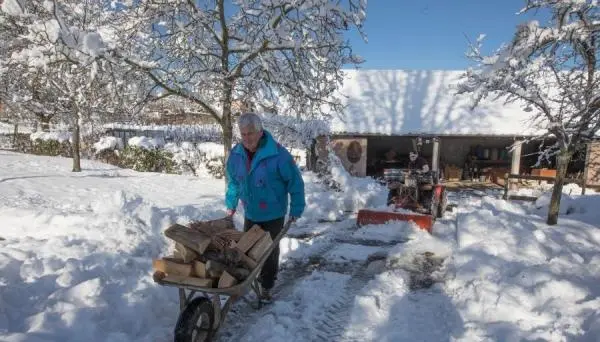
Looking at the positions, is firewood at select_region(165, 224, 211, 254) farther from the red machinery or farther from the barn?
the barn

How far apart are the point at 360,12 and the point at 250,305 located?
4510 mm

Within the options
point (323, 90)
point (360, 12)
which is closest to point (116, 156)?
point (323, 90)

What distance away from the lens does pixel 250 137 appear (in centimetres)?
364

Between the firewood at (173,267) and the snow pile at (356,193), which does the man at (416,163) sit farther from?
the firewood at (173,267)

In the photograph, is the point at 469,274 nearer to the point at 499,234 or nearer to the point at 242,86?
the point at 499,234

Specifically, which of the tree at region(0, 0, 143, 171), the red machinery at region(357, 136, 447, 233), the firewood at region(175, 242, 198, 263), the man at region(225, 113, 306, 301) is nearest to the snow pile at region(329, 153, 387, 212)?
the red machinery at region(357, 136, 447, 233)

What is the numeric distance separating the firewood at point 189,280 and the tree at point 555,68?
3.99 meters

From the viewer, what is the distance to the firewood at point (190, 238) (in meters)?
2.88

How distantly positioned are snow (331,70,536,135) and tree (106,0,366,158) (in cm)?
693

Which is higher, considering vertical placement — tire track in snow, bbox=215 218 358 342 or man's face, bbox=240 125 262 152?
man's face, bbox=240 125 262 152

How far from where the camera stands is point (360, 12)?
6.12 m

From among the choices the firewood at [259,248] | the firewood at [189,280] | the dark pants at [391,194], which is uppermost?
the firewood at [259,248]

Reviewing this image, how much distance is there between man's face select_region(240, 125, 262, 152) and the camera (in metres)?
3.58

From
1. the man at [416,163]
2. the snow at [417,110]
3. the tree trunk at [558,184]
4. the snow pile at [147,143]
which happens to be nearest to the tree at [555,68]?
the tree trunk at [558,184]
